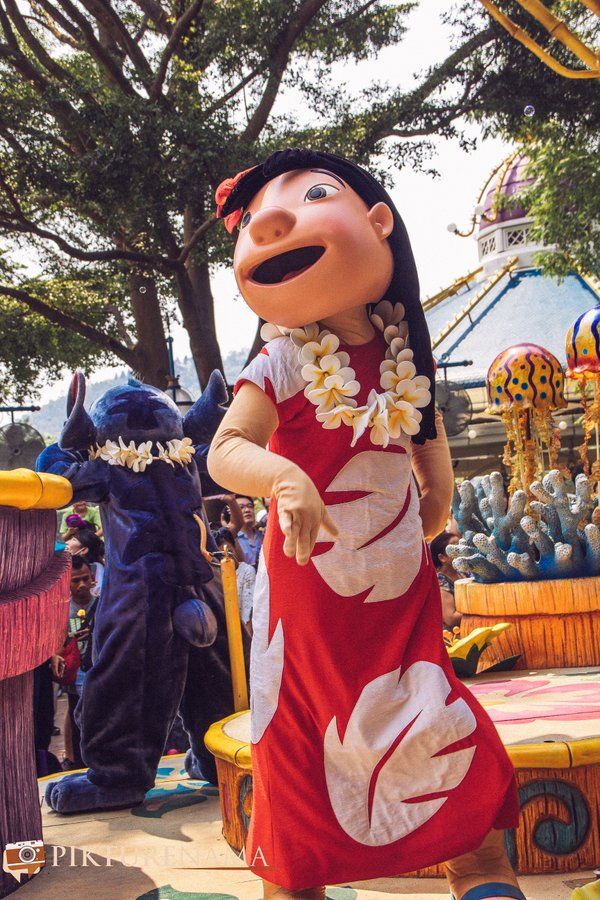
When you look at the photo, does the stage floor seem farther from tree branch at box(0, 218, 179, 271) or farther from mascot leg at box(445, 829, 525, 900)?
tree branch at box(0, 218, 179, 271)

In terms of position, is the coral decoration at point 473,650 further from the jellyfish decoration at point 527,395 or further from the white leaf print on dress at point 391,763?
the jellyfish decoration at point 527,395

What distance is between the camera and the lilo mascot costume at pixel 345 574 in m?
1.85

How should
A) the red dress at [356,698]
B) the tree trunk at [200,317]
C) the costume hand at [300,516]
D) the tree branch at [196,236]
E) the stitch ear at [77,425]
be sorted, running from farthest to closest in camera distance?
the tree trunk at [200,317] → the tree branch at [196,236] → the stitch ear at [77,425] → the red dress at [356,698] → the costume hand at [300,516]

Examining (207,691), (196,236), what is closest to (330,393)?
(207,691)

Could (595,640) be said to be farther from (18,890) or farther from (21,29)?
(21,29)

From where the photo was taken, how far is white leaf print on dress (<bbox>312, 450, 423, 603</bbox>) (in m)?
1.98

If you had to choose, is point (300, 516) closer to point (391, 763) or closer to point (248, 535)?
point (391, 763)

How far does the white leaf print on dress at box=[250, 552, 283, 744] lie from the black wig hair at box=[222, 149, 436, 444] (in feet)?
1.90

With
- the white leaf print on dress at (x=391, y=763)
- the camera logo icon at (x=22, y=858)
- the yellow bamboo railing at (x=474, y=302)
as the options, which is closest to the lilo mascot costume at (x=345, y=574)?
the white leaf print on dress at (x=391, y=763)

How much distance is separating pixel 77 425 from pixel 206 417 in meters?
0.61

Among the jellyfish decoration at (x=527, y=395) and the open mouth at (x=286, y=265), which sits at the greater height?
the jellyfish decoration at (x=527, y=395)

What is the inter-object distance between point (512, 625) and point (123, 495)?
5.31 feet

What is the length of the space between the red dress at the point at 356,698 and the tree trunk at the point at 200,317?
7098mm

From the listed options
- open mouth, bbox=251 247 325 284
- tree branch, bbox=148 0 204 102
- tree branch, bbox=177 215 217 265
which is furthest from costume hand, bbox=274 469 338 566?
tree branch, bbox=148 0 204 102
